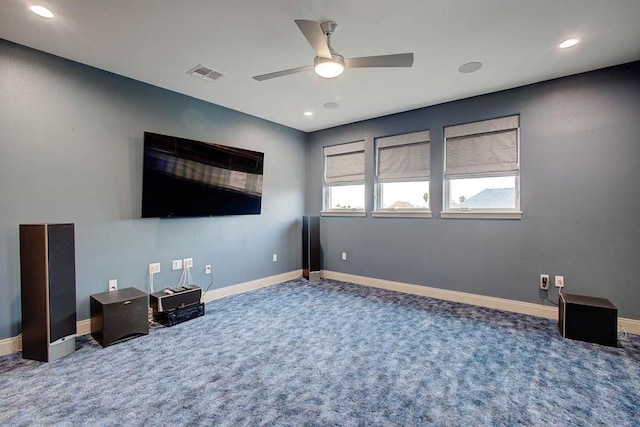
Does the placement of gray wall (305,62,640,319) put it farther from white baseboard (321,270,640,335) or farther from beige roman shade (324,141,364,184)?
beige roman shade (324,141,364,184)

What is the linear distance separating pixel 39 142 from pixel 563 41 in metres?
4.65

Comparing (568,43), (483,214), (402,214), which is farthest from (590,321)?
(568,43)

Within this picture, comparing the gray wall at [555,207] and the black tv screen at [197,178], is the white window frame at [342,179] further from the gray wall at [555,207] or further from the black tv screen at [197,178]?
the black tv screen at [197,178]

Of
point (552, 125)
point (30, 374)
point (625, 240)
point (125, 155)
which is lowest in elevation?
point (30, 374)

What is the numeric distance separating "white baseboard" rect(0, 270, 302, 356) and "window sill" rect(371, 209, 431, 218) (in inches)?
69.4

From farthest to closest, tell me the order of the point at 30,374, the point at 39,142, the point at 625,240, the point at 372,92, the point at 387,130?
1. the point at 387,130
2. the point at 372,92
3. the point at 625,240
4. the point at 39,142
5. the point at 30,374

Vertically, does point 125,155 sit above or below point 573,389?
above

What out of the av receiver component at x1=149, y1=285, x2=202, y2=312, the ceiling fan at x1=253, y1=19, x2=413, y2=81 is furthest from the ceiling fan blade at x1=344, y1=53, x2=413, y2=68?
the av receiver component at x1=149, y1=285, x2=202, y2=312

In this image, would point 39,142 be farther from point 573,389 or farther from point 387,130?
point 573,389

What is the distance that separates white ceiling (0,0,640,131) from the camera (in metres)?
2.13

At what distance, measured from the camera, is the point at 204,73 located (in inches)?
123

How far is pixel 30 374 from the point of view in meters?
2.24

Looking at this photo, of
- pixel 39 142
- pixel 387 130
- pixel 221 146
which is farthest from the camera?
pixel 387 130

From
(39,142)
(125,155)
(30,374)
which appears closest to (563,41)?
(125,155)
